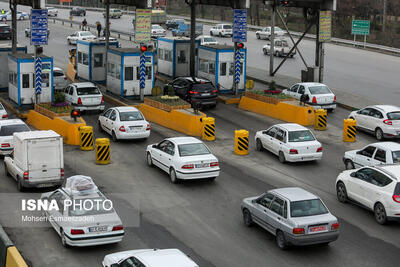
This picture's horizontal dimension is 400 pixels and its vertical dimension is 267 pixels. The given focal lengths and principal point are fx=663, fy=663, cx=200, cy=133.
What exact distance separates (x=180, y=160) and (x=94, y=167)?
423cm

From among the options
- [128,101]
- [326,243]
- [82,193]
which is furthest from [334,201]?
[128,101]

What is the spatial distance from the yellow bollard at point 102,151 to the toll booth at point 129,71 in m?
12.4

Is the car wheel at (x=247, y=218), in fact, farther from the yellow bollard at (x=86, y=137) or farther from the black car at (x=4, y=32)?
the black car at (x=4, y=32)

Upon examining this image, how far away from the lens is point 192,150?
22.5 metres

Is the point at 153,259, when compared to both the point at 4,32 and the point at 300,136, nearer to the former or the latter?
the point at 300,136

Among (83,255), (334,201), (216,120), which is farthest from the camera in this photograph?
(216,120)

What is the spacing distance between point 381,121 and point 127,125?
36.8 ft

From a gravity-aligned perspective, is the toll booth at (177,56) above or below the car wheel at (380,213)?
above

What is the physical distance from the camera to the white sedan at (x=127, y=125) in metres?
28.1

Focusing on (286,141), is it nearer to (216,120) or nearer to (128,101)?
(216,120)

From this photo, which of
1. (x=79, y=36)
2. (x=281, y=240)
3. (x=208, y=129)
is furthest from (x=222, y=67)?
(x=79, y=36)

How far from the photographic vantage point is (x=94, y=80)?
4247 centimetres

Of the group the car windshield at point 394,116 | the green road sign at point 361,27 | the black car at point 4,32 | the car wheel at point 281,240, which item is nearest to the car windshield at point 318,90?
the car windshield at point 394,116

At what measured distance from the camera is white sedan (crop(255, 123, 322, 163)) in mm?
24844
